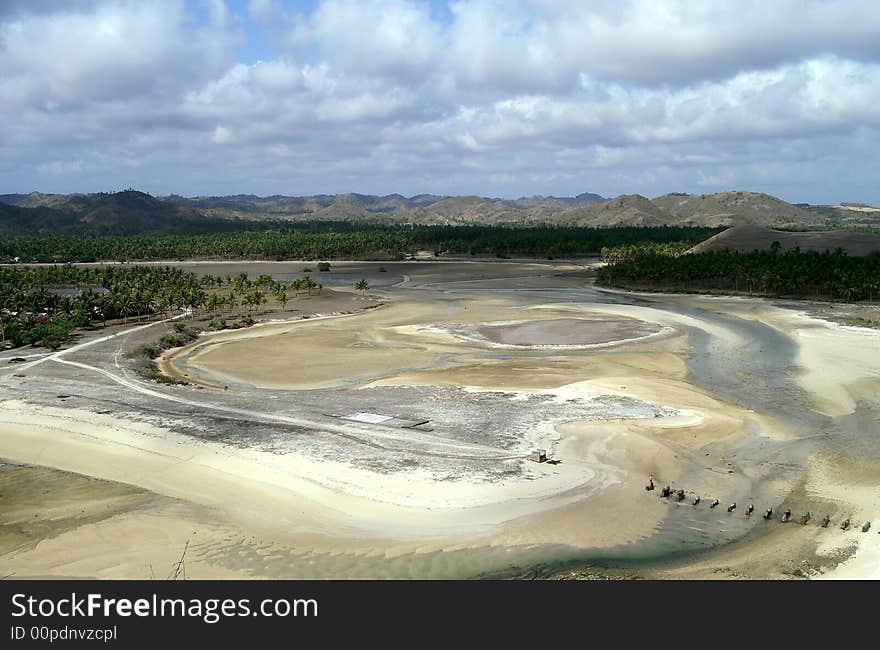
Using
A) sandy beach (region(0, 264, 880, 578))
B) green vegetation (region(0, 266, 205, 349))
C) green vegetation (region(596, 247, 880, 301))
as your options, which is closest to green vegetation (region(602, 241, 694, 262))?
green vegetation (region(596, 247, 880, 301))

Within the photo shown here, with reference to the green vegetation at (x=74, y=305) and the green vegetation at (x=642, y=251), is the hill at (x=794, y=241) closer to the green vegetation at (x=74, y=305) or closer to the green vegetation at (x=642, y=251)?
the green vegetation at (x=642, y=251)

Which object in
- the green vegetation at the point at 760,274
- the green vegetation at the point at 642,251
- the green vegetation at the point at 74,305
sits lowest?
the green vegetation at the point at 74,305

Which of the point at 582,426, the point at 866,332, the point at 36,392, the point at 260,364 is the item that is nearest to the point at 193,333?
the point at 260,364

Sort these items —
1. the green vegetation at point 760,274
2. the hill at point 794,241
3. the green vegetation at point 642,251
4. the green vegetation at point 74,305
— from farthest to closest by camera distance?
the green vegetation at point 642,251 → the hill at point 794,241 → the green vegetation at point 760,274 → the green vegetation at point 74,305

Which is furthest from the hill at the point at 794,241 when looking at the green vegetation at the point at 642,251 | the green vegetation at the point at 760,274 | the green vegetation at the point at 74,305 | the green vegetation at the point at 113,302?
the green vegetation at the point at 74,305

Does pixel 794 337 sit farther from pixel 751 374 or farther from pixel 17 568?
pixel 17 568

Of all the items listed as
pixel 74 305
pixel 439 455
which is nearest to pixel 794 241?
pixel 74 305

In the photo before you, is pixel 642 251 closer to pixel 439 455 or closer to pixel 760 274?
pixel 760 274

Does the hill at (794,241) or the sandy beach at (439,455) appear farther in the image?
the hill at (794,241)
